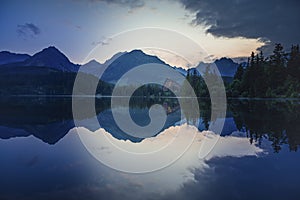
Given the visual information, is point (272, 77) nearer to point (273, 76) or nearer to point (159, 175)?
point (273, 76)

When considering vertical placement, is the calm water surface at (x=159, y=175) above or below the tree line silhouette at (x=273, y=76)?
below

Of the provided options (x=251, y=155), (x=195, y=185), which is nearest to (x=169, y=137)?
(x=251, y=155)

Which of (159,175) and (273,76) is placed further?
(273,76)

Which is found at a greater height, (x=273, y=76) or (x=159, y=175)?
(x=273, y=76)

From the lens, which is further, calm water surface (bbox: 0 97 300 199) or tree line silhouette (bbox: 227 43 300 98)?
tree line silhouette (bbox: 227 43 300 98)

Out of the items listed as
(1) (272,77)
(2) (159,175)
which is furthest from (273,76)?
(2) (159,175)

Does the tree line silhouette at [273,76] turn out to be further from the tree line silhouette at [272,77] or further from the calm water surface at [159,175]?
the calm water surface at [159,175]

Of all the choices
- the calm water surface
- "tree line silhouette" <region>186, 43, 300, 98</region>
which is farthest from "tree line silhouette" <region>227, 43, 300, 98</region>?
the calm water surface

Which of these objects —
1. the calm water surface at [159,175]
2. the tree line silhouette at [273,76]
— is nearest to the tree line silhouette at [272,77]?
the tree line silhouette at [273,76]

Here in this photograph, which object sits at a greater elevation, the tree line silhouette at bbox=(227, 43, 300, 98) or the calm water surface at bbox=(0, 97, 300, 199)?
the tree line silhouette at bbox=(227, 43, 300, 98)

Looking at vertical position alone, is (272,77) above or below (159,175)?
above

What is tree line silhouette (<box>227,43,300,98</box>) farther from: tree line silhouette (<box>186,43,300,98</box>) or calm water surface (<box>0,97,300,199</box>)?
calm water surface (<box>0,97,300,199</box>)

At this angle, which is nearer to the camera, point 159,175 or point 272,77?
point 159,175

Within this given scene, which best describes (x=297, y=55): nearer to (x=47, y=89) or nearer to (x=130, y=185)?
(x=130, y=185)
